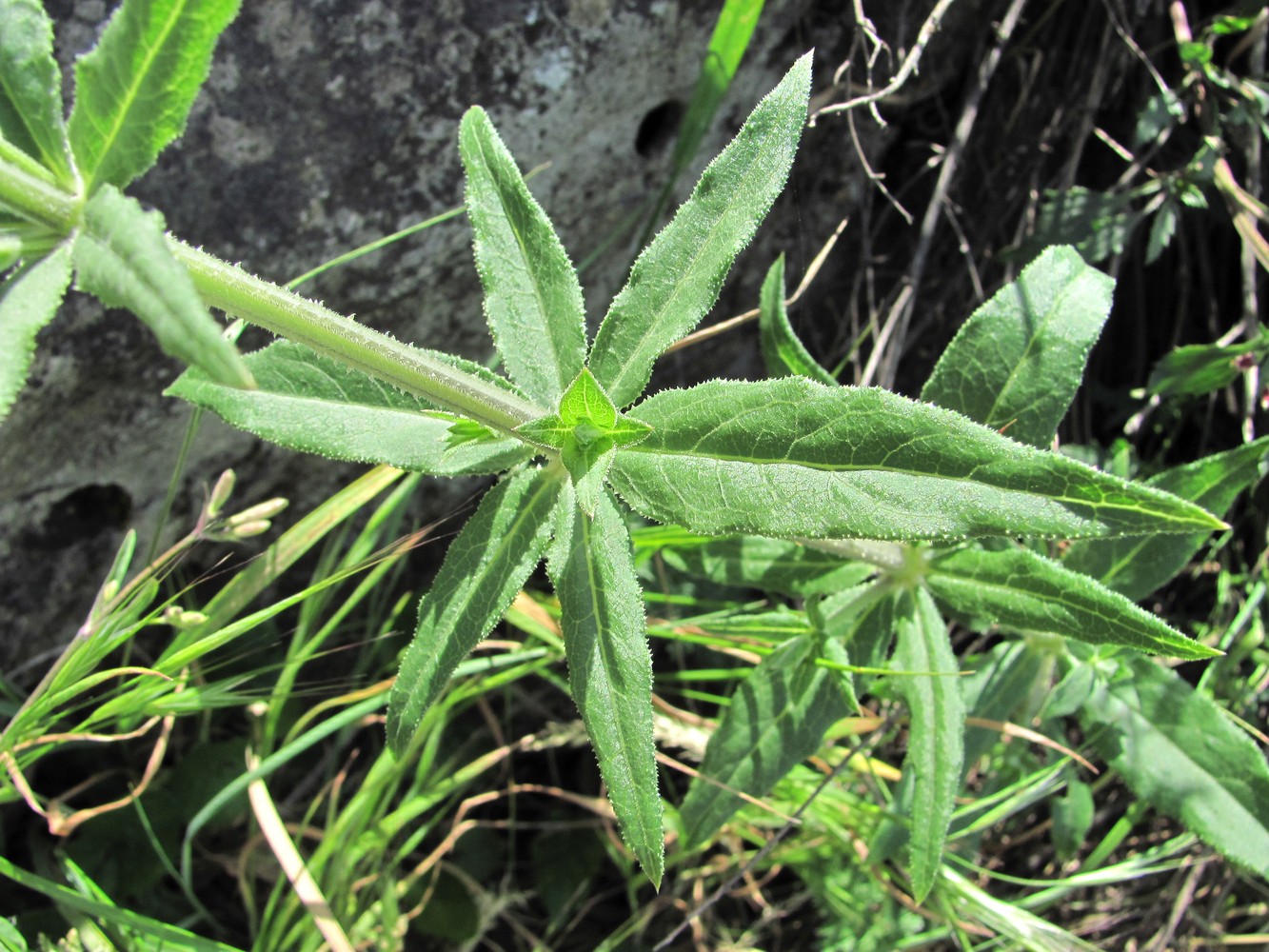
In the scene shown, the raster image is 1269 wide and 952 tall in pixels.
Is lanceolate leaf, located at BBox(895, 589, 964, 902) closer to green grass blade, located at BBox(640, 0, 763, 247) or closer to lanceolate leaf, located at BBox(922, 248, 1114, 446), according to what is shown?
lanceolate leaf, located at BBox(922, 248, 1114, 446)

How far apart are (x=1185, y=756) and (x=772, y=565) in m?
1.04

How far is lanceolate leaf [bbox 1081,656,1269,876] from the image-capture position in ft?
7.64

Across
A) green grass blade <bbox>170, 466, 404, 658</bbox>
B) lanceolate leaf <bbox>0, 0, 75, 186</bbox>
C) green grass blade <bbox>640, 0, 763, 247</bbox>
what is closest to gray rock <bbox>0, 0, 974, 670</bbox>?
green grass blade <bbox>640, 0, 763, 247</bbox>

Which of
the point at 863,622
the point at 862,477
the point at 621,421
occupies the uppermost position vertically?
the point at 621,421

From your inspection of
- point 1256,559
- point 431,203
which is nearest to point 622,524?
point 431,203

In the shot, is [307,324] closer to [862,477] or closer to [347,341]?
[347,341]

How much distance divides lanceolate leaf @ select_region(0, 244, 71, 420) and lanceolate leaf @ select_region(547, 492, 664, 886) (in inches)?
35.0

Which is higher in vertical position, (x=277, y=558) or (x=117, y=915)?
(x=277, y=558)

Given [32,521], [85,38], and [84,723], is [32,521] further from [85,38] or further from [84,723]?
[85,38]

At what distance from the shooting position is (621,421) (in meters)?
1.75

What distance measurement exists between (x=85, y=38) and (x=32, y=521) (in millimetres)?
1191

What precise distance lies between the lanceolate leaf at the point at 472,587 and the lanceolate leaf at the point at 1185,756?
1.46m

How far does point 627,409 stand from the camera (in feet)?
6.52

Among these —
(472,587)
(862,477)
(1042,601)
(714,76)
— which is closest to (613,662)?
(472,587)
